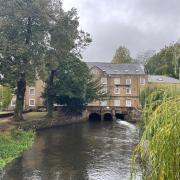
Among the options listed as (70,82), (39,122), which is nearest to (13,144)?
(39,122)

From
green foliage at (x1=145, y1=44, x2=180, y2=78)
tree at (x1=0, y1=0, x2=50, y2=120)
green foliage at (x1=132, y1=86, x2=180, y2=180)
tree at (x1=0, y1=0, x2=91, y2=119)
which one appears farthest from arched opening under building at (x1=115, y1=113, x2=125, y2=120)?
green foliage at (x1=132, y1=86, x2=180, y2=180)

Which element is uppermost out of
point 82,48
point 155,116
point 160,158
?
point 82,48

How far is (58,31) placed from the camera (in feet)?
160

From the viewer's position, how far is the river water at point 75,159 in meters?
24.6

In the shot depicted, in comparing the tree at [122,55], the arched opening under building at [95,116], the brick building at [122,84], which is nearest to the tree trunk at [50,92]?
the arched opening under building at [95,116]

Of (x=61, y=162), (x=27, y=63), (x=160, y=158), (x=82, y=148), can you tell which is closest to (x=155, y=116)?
(x=160, y=158)

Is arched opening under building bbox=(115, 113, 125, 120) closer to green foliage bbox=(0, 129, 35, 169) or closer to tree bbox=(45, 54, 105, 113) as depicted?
tree bbox=(45, 54, 105, 113)

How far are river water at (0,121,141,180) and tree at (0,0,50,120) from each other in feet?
27.3

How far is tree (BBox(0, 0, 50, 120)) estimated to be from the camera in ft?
146

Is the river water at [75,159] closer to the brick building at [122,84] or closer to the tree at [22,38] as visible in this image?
the tree at [22,38]

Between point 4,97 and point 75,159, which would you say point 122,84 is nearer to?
point 4,97

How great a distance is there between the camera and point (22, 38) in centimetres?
4653

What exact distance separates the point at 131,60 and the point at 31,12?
8258 centimetres

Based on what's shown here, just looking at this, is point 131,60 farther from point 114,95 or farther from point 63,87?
point 63,87
